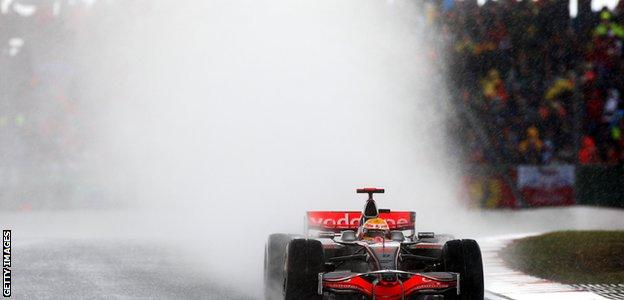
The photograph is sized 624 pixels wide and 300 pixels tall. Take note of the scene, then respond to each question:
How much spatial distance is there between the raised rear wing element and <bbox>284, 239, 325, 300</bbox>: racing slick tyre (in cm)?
266

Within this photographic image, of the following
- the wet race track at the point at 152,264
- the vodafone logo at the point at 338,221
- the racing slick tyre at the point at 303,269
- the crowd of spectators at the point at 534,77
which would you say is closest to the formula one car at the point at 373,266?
the racing slick tyre at the point at 303,269

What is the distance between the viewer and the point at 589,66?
40812mm

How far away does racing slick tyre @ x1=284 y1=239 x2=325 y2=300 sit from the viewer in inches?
381

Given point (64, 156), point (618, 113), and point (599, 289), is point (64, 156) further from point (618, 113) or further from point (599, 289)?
point (599, 289)

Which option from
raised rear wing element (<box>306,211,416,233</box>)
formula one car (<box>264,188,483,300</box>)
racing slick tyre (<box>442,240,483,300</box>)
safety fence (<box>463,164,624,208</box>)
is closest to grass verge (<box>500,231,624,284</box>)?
raised rear wing element (<box>306,211,416,233</box>)

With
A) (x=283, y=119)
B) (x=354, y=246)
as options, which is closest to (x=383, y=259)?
(x=354, y=246)

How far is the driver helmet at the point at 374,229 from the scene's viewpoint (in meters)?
11.1

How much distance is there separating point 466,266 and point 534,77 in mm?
30267

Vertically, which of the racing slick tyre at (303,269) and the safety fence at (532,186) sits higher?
the safety fence at (532,186)

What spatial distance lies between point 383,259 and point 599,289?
4035 mm

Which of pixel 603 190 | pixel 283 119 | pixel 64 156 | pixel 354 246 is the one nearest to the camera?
pixel 354 246

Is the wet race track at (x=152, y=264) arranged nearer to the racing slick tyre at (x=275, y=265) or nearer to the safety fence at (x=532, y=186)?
the racing slick tyre at (x=275, y=265)

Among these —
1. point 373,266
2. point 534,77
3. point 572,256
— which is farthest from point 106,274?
point 534,77

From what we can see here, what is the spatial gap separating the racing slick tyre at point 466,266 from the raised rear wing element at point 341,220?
241 centimetres
